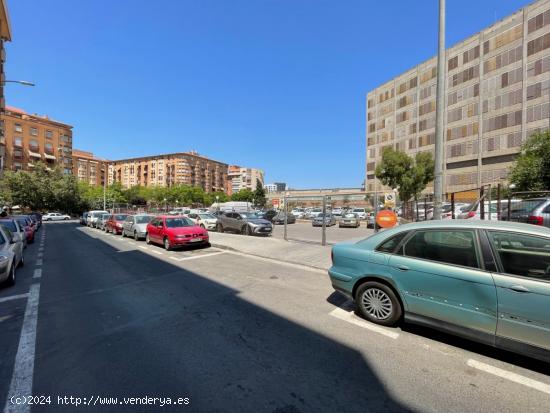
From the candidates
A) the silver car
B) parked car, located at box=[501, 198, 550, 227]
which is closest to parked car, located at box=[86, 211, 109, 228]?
the silver car

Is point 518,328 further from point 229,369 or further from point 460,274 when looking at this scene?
point 229,369

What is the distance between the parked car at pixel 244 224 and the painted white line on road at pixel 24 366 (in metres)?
12.8

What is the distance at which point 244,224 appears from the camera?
18031 mm

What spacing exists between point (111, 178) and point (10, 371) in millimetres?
154685

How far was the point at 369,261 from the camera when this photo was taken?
430cm

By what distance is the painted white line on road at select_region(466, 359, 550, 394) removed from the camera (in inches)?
110

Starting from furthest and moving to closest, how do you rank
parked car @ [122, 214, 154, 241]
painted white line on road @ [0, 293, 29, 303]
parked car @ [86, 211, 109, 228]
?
parked car @ [86, 211, 109, 228], parked car @ [122, 214, 154, 241], painted white line on road @ [0, 293, 29, 303]

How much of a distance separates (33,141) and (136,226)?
70.8 meters

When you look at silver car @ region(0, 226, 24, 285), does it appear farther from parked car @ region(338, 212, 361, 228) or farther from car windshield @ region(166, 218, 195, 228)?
parked car @ region(338, 212, 361, 228)

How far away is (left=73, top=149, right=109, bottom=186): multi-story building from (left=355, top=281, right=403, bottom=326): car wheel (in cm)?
11993

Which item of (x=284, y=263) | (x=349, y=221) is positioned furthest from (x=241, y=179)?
(x=284, y=263)

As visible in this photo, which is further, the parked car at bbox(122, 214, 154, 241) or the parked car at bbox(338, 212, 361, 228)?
the parked car at bbox(338, 212, 361, 228)

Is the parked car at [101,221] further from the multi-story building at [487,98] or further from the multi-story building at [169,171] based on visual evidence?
the multi-story building at [169,171]

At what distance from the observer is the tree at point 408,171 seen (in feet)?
110
